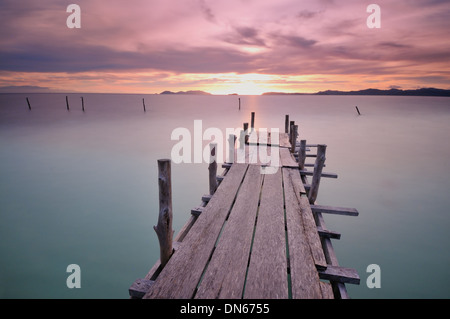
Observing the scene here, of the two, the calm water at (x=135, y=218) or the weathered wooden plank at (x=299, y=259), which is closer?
the weathered wooden plank at (x=299, y=259)

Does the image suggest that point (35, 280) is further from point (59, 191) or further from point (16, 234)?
point (59, 191)

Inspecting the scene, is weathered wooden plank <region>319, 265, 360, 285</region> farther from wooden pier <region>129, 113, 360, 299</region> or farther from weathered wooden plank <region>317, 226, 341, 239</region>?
weathered wooden plank <region>317, 226, 341, 239</region>

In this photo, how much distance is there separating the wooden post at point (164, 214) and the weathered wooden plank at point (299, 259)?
1891mm

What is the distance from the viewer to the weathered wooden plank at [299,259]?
2918mm

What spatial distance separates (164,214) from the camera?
12.2ft

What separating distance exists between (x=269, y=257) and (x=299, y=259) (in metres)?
0.44

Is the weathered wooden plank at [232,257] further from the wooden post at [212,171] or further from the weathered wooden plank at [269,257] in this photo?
the wooden post at [212,171]

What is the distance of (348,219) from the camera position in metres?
8.21

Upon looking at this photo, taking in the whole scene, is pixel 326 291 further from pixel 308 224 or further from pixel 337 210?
pixel 337 210

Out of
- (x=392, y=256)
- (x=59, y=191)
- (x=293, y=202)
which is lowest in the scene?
(x=392, y=256)

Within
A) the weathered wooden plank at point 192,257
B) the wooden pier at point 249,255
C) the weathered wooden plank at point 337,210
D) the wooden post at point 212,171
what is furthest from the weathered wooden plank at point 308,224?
the wooden post at point 212,171
